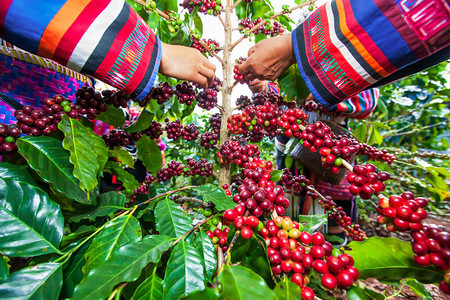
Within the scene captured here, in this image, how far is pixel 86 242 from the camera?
521mm

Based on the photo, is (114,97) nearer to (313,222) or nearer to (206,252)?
(206,252)

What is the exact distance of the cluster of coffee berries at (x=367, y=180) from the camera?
0.43m

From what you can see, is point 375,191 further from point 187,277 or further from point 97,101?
point 97,101

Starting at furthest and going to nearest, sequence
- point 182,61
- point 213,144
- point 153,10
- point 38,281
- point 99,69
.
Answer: point 213,144 → point 153,10 → point 182,61 → point 99,69 → point 38,281

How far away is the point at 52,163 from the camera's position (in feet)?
1.78

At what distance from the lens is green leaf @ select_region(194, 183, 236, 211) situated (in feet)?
1.81

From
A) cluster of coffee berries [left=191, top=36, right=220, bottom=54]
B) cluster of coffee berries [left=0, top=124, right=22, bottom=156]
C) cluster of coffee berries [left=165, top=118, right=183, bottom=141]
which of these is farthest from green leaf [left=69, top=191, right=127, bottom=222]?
cluster of coffee berries [left=191, top=36, right=220, bottom=54]

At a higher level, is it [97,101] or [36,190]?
[97,101]

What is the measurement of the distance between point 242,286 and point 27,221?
50 cm

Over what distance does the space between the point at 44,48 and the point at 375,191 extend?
95cm

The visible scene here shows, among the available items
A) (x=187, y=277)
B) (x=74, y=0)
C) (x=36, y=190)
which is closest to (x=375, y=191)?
(x=187, y=277)

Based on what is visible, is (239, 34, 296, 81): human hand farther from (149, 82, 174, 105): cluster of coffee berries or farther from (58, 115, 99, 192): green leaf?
(58, 115, 99, 192): green leaf

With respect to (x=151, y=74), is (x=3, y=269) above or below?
below

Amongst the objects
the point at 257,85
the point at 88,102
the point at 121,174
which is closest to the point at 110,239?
the point at 88,102
